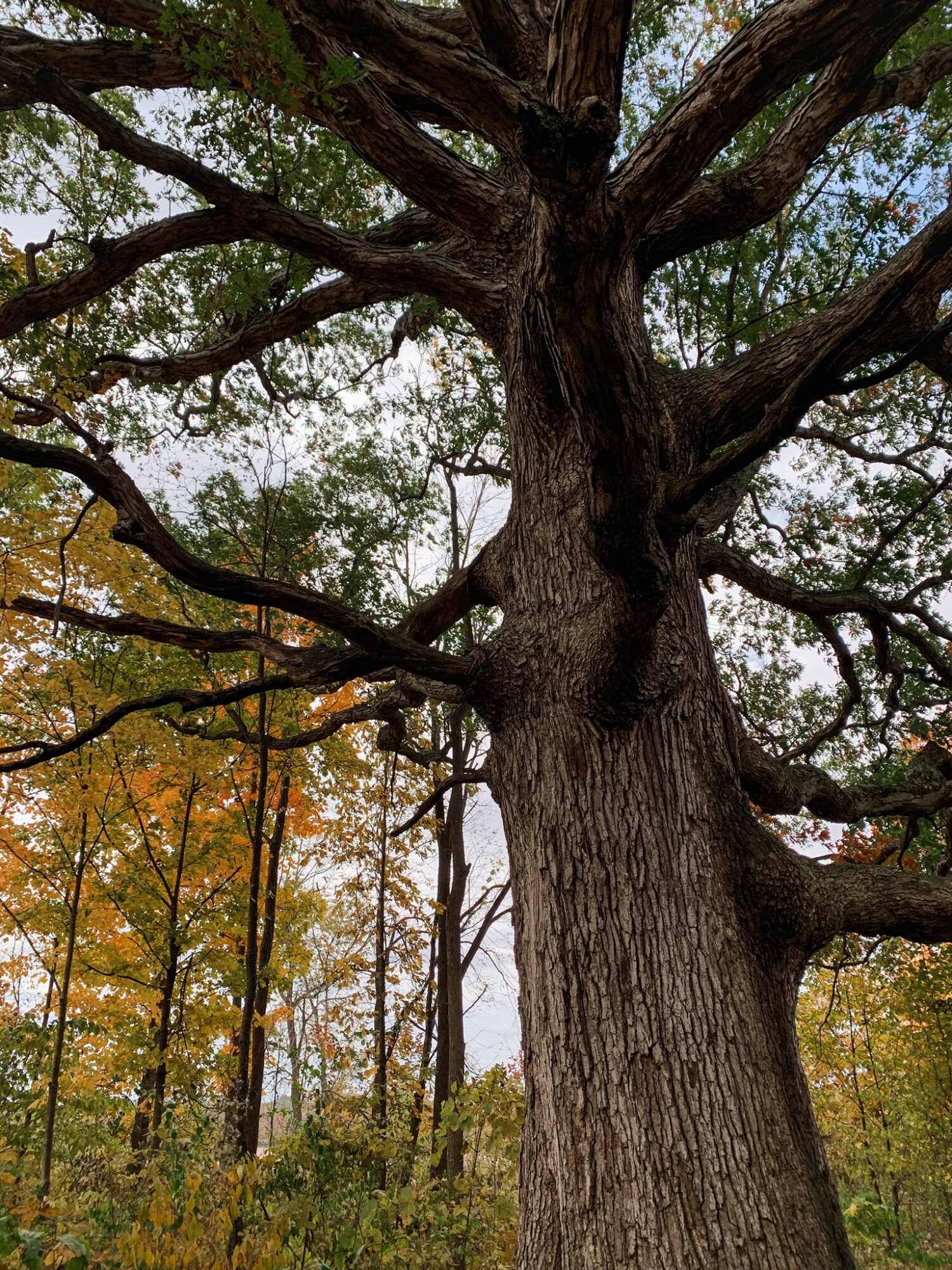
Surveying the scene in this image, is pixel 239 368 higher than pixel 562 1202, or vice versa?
pixel 239 368

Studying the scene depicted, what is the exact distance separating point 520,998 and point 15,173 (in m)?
6.53

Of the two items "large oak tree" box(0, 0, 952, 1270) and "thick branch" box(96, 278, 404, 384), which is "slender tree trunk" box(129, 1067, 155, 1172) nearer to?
"large oak tree" box(0, 0, 952, 1270)

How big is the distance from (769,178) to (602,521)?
7.56 feet

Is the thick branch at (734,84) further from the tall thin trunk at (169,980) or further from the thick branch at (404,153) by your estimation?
the tall thin trunk at (169,980)

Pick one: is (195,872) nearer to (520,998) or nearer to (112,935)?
(112,935)

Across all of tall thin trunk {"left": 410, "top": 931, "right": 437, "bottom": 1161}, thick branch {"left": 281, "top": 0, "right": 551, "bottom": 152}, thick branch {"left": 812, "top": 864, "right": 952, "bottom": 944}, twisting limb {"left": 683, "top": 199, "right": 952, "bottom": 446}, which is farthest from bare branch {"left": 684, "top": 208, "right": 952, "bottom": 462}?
tall thin trunk {"left": 410, "top": 931, "right": 437, "bottom": 1161}

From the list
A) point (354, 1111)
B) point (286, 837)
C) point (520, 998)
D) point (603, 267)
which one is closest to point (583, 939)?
point (520, 998)

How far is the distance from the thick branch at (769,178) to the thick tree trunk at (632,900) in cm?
115

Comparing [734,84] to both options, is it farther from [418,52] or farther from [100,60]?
[100,60]

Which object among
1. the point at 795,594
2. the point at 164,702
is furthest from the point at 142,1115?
the point at 795,594

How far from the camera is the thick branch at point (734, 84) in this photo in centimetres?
251

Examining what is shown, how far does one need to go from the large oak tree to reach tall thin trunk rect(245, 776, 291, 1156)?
1971mm

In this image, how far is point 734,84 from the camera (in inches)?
99.7

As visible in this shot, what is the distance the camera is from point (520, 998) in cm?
244
